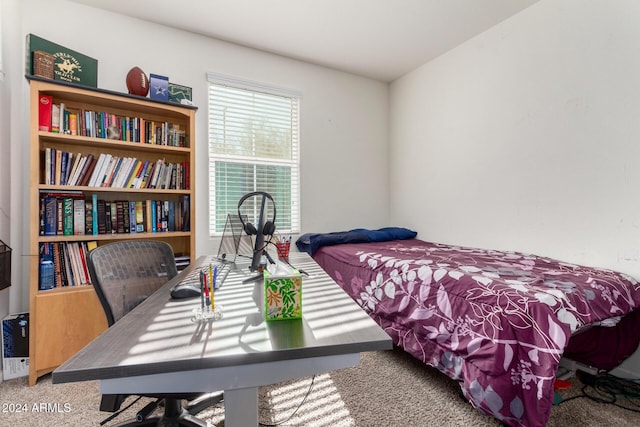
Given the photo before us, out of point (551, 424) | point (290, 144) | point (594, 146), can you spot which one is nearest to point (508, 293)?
point (551, 424)

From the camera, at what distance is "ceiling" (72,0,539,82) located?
2191 mm

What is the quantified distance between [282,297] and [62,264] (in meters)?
1.88

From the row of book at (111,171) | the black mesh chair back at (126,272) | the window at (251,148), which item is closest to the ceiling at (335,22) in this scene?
the window at (251,148)

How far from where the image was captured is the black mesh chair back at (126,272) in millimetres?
1093

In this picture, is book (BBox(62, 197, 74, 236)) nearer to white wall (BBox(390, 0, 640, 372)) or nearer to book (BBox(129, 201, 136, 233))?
book (BBox(129, 201, 136, 233))

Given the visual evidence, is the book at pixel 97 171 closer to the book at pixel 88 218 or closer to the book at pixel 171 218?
the book at pixel 88 218

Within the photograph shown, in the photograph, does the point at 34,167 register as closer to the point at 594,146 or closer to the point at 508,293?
the point at 508,293

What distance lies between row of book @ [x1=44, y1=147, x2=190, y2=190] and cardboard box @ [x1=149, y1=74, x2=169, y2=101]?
1.59 feet

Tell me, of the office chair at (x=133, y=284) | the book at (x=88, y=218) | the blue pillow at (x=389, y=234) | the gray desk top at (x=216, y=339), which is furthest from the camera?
the blue pillow at (x=389, y=234)

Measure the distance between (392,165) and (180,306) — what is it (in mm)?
3092

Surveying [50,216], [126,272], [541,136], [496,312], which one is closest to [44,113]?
[50,216]

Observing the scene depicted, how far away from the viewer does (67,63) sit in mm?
1937

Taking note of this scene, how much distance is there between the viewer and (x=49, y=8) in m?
2.10

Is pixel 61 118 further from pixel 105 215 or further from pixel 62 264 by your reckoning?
pixel 62 264
